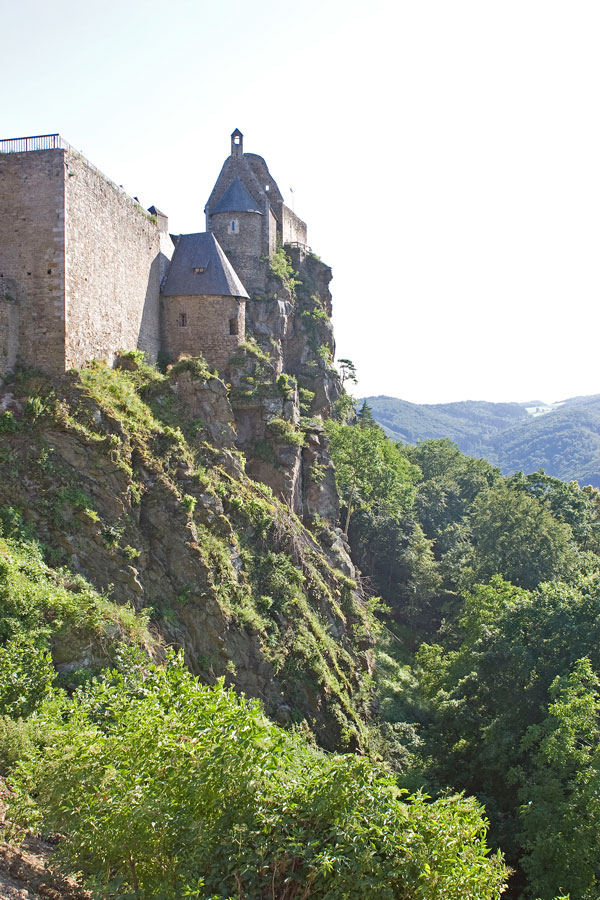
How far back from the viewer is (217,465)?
2955cm

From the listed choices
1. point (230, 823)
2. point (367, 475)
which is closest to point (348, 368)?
point (367, 475)

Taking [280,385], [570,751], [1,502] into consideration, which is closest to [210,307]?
[280,385]

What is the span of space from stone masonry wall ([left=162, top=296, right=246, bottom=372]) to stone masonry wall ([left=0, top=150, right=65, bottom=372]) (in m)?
9.63

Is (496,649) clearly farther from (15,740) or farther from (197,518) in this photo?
(15,740)

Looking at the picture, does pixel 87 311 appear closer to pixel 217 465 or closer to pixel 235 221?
pixel 217 465

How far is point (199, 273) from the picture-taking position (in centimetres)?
3459

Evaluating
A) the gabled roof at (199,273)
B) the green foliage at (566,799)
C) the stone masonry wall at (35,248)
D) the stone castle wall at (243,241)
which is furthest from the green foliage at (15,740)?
the stone castle wall at (243,241)

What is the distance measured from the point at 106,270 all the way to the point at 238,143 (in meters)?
23.6

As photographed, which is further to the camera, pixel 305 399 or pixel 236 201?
pixel 305 399

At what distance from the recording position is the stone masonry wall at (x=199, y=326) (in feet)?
111

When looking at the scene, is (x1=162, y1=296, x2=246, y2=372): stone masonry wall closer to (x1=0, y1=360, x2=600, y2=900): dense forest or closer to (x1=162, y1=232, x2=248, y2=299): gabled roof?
(x1=162, y1=232, x2=248, y2=299): gabled roof

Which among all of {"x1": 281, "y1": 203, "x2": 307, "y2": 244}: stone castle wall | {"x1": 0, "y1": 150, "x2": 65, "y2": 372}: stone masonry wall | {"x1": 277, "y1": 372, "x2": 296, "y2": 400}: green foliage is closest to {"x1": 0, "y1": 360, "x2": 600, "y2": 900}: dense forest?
{"x1": 0, "y1": 150, "x2": 65, "y2": 372}: stone masonry wall

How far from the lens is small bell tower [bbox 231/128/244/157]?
155 feet

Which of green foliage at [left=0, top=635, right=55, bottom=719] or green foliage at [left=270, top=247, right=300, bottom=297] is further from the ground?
green foliage at [left=270, top=247, right=300, bottom=297]
